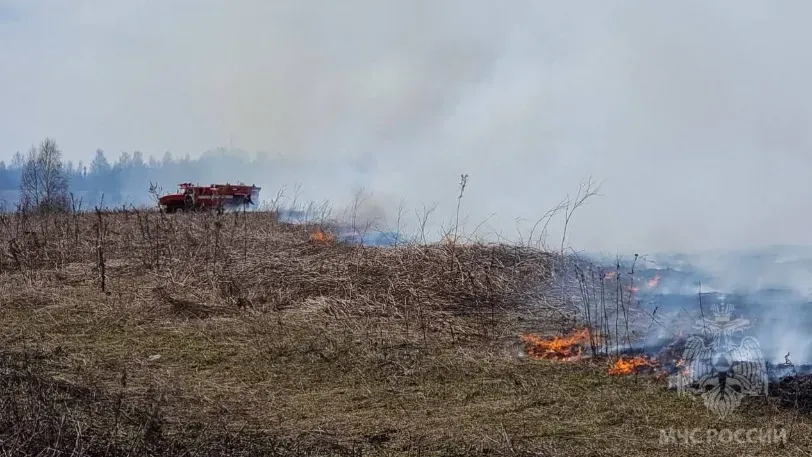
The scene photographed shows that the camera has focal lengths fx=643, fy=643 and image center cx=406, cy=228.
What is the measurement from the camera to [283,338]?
7555mm

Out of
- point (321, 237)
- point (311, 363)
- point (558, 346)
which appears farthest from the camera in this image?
point (321, 237)

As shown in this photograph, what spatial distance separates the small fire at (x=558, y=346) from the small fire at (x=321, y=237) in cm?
588

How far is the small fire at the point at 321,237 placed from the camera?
41.3 ft

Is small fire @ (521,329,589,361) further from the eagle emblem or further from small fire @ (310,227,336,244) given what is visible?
small fire @ (310,227,336,244)

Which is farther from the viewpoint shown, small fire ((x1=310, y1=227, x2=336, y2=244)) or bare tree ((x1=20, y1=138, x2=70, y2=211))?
bare tree ((x1=20, y1=138, x2=70, y2=211))

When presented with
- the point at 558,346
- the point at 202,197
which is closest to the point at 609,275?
the point at 558,346

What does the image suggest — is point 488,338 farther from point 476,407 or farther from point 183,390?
point 183,390

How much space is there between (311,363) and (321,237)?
643 centimetres

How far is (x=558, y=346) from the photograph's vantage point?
7156 millimetres

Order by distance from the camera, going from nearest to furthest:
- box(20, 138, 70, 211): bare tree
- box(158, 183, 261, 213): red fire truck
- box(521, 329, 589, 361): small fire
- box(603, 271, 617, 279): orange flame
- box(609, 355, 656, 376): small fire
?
box(609, 355, 656, 376): small fire
box(521, 329, 589, 361): small fire
box(603, 271, 617, 279): orange flame
box(158, 183, 261, 213): red fire truck
box(20, 138, 70, 211): bare tree

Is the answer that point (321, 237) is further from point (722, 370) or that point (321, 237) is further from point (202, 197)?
point (202, 197)

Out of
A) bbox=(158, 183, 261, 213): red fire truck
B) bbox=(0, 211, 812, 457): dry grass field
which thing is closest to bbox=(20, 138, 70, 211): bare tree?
bbox=(158, 183, 261, 213): red fire truck

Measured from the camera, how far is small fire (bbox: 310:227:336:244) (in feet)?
41.3

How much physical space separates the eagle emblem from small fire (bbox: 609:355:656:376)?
34 centimetres
